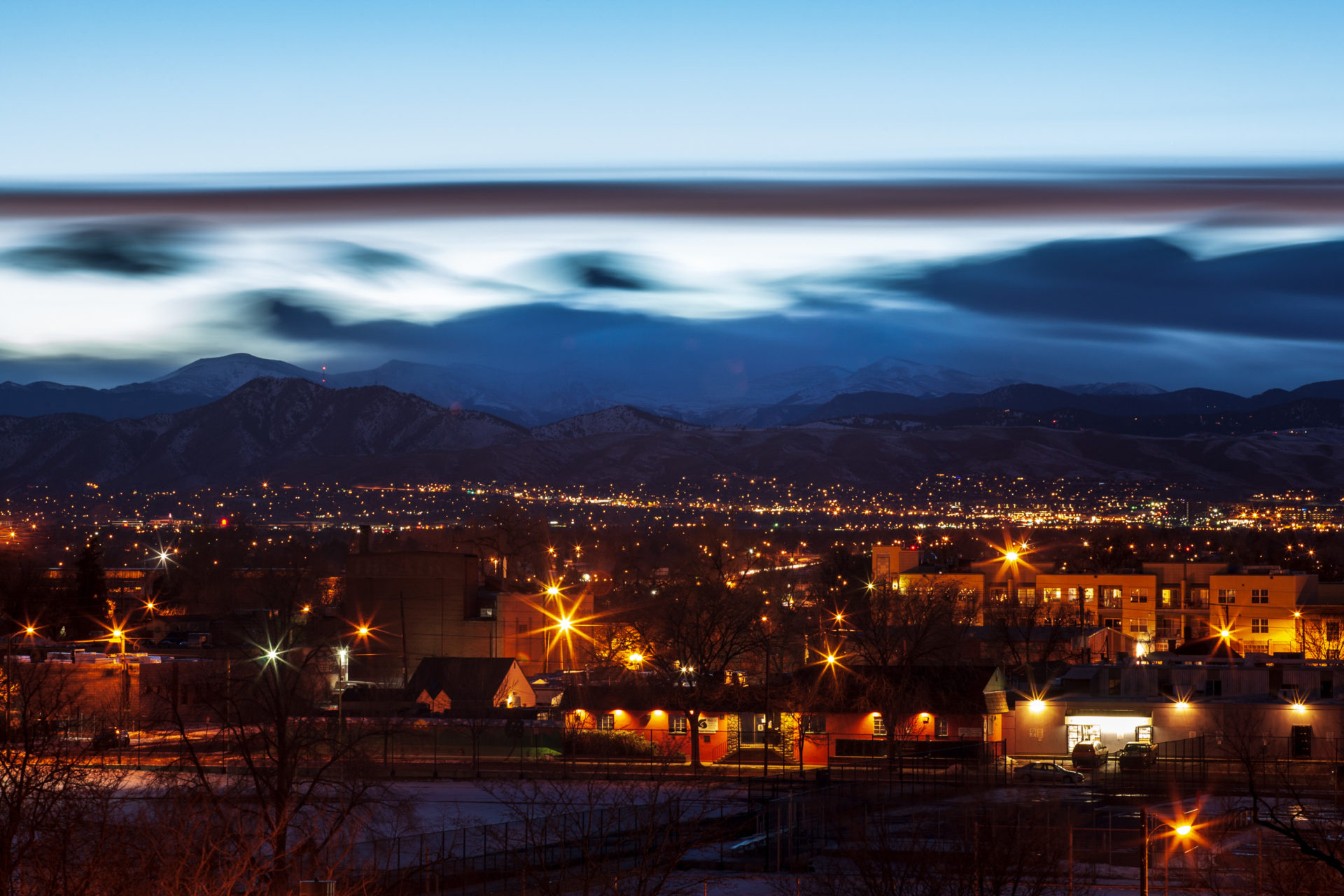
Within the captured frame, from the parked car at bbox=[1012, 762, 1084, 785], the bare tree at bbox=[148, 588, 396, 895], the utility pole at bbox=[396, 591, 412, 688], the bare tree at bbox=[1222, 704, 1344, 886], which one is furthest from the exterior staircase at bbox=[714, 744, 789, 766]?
the utility pole at bbox=[396, 591, 412, 688]

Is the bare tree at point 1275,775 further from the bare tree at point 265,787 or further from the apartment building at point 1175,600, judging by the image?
the apartment building at point 1175,600

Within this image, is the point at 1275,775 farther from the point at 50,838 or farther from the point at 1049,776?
the point at 50,838

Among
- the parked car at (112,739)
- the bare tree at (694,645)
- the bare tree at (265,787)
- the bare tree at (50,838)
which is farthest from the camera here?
the bare tree at (694,645)

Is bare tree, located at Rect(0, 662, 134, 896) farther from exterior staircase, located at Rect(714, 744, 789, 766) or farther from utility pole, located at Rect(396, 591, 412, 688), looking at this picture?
utility pole, located at Rect(396, 591, 412, 688)

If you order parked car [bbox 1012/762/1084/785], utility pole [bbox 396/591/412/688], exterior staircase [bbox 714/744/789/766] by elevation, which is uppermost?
utility pole [bbox 396/591/412/688]

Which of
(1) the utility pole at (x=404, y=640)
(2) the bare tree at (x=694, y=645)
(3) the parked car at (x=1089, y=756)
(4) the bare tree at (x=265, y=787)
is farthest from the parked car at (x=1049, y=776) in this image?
(1) the utility pole at (x=404, y=640)
